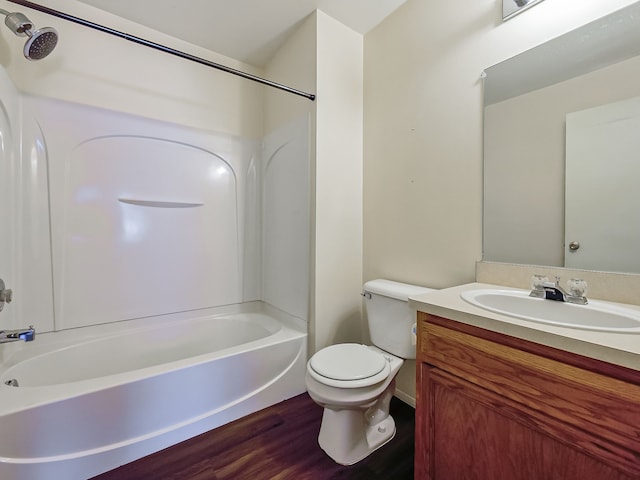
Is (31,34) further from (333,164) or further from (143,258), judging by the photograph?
(333,164)

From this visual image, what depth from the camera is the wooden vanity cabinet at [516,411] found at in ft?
2.02

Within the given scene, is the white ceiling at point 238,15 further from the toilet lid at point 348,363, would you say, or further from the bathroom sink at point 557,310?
the toilet lid at point 348,363

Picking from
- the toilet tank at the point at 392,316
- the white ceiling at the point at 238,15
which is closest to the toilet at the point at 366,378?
the toilet tank at the point at 392,316

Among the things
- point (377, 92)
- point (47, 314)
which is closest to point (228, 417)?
point (47, 314)

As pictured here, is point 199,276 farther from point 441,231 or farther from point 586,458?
point 586,458

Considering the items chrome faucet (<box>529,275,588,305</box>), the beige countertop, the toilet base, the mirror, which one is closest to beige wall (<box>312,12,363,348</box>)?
the toilet base

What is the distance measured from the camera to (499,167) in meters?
1.31

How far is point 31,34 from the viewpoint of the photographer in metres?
1.22

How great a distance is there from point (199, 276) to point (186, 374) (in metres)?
0.89

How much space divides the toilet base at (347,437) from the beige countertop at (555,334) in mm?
732

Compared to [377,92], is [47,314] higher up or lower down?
lower down

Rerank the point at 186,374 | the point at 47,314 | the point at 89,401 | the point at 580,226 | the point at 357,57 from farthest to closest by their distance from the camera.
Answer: the point at 357,57 < the point at 47,314 < the point at 186,374 < the point at 89,401 < the point at 580,226

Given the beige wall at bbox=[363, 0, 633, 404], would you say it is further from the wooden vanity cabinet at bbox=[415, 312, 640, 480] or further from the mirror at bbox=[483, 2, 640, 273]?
the wooden vanity cabinet at bbox=[415, 312, 640, 480]

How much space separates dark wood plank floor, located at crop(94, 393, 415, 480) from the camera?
4.08ft
